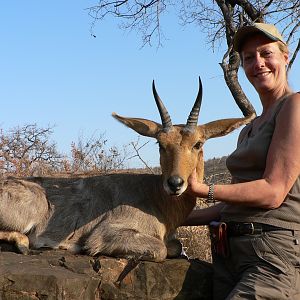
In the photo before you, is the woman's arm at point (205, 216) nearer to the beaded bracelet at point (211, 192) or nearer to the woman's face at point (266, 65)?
the beaded bracelet at point (211, 192)

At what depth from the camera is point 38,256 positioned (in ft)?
19.9

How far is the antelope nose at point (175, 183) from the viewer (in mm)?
5891

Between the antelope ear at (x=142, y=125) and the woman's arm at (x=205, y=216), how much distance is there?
1.09 metres

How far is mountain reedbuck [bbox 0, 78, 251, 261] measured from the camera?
6.40m

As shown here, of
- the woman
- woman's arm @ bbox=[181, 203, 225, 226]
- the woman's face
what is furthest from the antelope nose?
the woman's face

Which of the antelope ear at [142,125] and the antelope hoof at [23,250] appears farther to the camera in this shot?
the antelope ear at [142,125]

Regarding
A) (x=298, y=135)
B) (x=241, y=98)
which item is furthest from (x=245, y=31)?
(x=241, y=98)

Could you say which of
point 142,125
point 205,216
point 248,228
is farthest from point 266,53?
point 142,125

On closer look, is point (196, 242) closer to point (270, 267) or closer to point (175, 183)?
point (175, 183)

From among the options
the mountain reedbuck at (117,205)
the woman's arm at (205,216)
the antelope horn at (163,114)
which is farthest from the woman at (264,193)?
the antelope horn at (163,114)

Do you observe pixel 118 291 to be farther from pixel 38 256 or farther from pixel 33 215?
pixel 33 215

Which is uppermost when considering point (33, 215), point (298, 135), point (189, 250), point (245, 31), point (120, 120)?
point (245, 31)

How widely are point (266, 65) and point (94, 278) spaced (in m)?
2.60

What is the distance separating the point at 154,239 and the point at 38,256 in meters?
1.27
